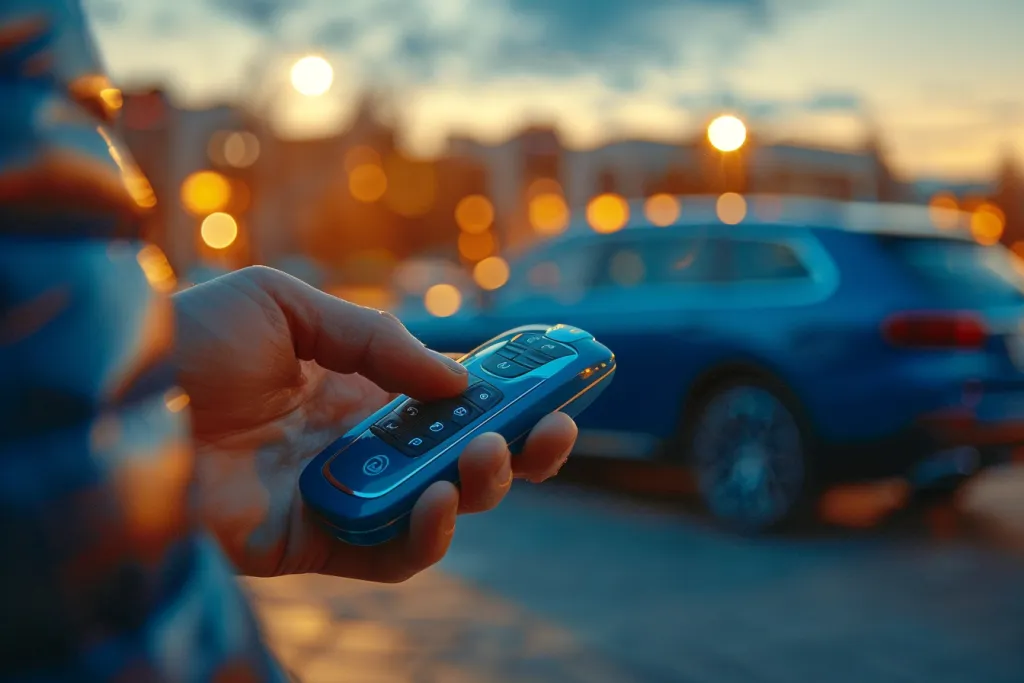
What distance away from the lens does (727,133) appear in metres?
14.4

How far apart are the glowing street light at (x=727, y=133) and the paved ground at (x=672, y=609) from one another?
8.47m

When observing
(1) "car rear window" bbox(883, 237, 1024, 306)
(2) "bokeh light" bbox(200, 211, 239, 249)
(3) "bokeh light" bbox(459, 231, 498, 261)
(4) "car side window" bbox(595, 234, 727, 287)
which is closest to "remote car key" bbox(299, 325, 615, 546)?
(1) "car rear window" bbox(883, 237, 1024, 306)

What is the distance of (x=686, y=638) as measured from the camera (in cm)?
445

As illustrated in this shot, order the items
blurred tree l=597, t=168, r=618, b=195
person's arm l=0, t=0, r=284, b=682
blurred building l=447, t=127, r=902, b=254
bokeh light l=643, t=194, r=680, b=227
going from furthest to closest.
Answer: blurred tree l=597, t=168, r=618, b=195, blurred building l=447, t=127, r=902, b=254, bokeh light l=643, t=194, r=680, b=227, person's arm l=0, t=0, r=284, b=682

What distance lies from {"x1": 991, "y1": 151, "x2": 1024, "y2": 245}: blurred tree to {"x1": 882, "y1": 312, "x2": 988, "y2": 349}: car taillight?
77.3 m

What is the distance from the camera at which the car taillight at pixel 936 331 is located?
6.10 m

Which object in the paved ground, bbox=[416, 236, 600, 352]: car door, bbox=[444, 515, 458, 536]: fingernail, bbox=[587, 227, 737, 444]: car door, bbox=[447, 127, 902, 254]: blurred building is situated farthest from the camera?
bbox=[447, 127, 902, 254]: blurred building

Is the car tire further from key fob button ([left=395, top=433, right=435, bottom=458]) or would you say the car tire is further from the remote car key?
key fob button ([left=395, top=433, right=435, bottom=458])

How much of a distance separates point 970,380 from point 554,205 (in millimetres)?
74634

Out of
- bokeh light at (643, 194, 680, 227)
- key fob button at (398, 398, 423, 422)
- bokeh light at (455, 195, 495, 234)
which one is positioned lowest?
bokeh light at (455, 195, 495, 234)

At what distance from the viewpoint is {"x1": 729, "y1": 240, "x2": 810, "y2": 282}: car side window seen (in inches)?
267

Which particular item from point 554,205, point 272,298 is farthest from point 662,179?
point 272,298

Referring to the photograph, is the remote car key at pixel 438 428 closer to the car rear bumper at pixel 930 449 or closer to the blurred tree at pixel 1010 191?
the car rear bumper at pixel 930 449

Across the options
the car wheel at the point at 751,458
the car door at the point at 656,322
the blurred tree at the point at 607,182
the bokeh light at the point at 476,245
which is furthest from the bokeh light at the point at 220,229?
the car wheel at the point at 751,458
